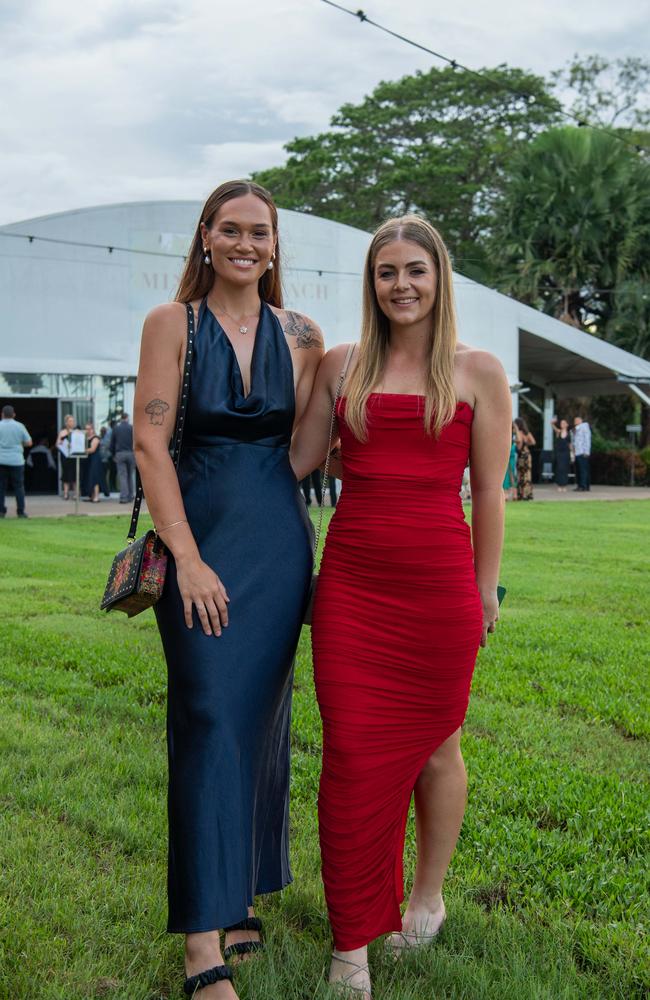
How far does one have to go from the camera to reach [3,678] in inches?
225

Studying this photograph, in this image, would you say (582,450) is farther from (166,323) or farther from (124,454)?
(166,323)

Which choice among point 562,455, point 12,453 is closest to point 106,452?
point 12,453

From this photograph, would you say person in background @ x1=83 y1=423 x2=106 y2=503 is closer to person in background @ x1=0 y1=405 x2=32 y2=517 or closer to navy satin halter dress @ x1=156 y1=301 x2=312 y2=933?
person in background @ x1=0 y1=405 x2=32 y2=517

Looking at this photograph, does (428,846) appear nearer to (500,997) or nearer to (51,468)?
(500,997)

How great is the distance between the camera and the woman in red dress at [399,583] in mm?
2654

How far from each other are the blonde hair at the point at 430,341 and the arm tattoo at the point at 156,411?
49 cm

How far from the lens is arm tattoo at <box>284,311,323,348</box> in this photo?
292cm

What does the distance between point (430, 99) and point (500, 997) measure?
138 feet

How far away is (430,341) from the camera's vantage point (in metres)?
2.89

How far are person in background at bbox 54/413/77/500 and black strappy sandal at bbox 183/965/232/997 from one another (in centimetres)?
1938

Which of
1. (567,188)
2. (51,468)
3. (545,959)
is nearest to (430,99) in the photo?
(567,188)

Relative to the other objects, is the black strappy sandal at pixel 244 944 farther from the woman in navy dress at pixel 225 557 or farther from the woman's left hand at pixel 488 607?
the woman's left hand at pixel 488 607

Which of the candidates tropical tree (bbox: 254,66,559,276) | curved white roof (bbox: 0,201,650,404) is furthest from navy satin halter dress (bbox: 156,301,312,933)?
tropical tree (bbox: 254,66,559,276)

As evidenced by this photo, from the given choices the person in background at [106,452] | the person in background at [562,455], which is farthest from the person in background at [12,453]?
the person in background at [562,455]
